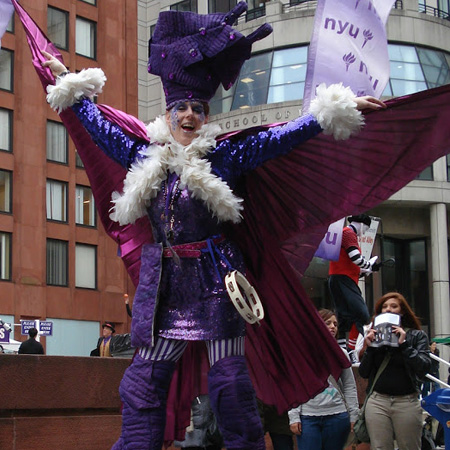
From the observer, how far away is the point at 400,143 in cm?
488

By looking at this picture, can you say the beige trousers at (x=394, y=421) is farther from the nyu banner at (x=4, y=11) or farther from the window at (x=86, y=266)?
the window at (x=86, y=266)

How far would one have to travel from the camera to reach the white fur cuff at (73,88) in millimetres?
5137

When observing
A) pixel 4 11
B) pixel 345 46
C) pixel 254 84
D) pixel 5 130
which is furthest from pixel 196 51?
pixel 5 130

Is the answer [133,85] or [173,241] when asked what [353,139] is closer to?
[173,241]

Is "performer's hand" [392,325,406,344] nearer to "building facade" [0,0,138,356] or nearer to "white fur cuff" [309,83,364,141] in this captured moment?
"white fur cuff" [309,83,364,141]

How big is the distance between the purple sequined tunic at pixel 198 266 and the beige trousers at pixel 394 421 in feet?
10.0

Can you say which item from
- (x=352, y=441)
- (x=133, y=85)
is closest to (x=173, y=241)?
(x=352, y=441)

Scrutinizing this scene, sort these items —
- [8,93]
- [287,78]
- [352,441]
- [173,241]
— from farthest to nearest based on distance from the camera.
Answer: [8,93]
[287,78]
[352,441]
[173,241]

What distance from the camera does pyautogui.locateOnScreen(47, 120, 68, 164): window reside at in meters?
36.3

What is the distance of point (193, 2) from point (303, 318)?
33041 millimetres

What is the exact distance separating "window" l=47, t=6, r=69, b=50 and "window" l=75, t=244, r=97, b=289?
27.6 feet

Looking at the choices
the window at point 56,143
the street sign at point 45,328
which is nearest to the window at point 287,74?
the window at point 56,143

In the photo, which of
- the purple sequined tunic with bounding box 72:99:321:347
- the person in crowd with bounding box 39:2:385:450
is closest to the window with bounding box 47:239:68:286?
the person in crowd with bounding box 39:2:385:450

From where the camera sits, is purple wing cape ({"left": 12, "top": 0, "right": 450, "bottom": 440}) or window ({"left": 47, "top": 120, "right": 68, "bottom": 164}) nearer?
purple wing cape ({"left": 12, "top": 0, "right": 450, "bottom": 440})
